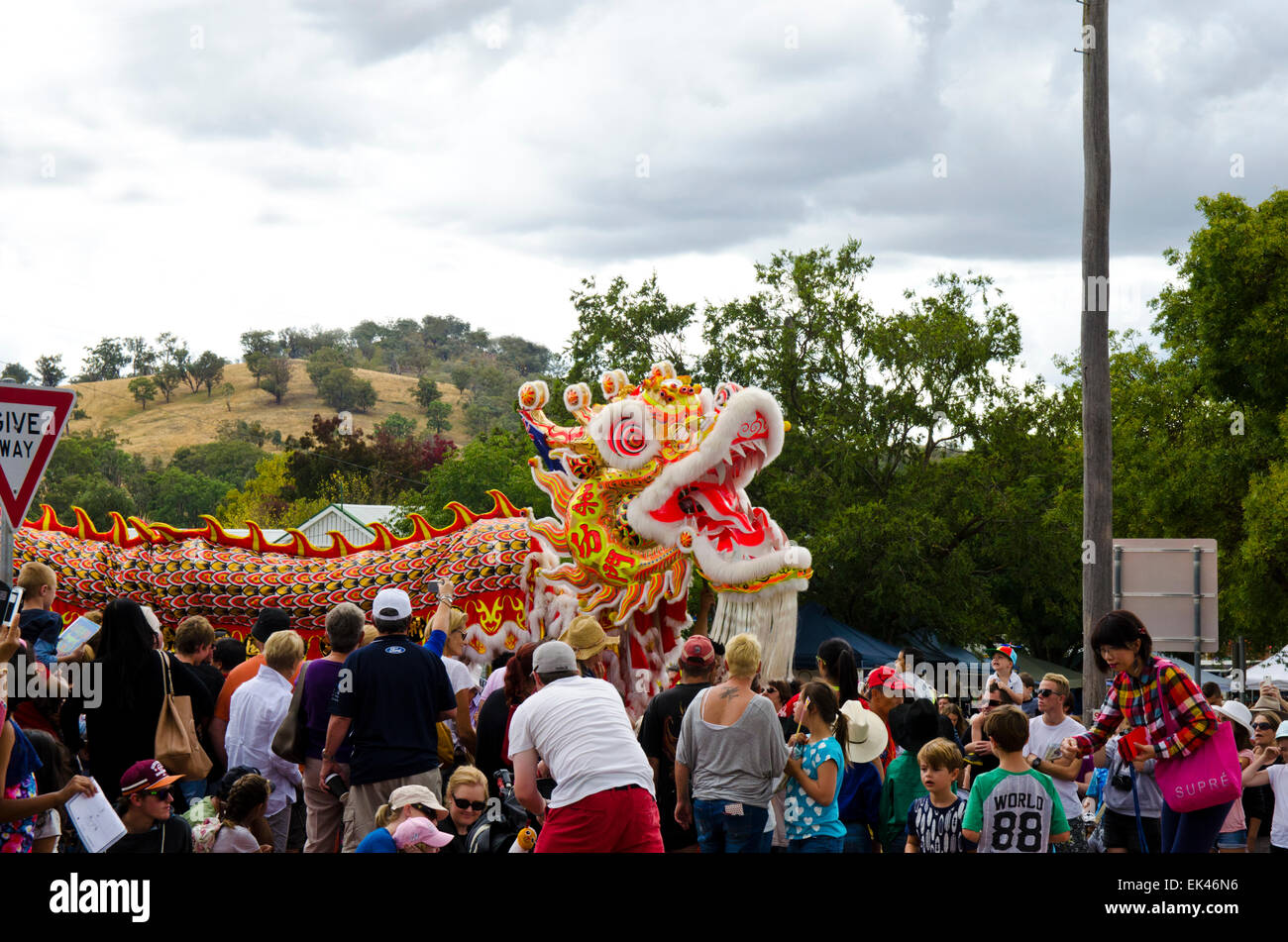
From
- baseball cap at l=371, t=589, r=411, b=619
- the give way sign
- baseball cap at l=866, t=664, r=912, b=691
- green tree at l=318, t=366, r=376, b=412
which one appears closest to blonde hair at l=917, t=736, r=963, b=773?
baseball cap at l=866, t=664, r=912, b=691

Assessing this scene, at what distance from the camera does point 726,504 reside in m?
10.8

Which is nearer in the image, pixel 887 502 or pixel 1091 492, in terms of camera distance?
pixel 1091 492

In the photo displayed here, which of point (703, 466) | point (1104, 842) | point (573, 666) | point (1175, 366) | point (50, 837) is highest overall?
point (1175, 366)

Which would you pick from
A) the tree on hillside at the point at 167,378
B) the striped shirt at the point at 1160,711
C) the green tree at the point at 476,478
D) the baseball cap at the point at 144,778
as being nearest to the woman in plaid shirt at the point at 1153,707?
the striped shirt at the point at 1160,711

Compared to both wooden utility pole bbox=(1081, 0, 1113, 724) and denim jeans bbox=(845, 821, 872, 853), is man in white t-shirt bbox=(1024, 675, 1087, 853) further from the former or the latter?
wooden utility pole bbox=(1081, 0, 1113, 724)

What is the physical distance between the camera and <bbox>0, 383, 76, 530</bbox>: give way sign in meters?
5.37

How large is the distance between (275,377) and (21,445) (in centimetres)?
12203

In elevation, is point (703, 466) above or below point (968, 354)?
below

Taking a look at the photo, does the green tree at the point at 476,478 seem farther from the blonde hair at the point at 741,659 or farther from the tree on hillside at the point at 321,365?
the tree on hillside at the point at 321,365

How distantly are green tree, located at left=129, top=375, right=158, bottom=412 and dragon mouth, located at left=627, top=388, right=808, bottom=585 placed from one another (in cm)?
12500

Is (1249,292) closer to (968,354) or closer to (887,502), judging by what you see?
(968,354)

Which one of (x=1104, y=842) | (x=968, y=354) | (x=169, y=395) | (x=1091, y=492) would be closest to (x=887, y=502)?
(x=968, y=354)

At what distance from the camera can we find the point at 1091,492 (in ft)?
33.9
